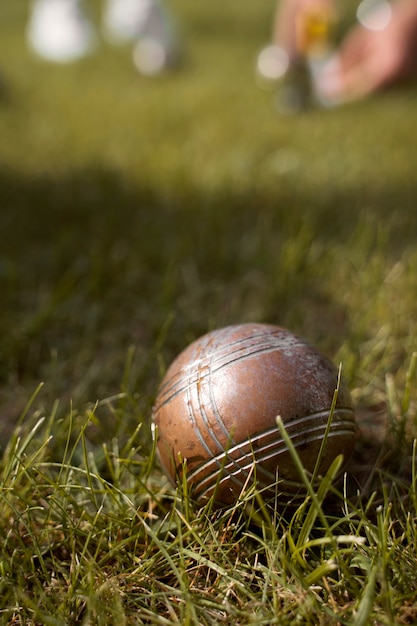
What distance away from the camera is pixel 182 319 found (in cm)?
291

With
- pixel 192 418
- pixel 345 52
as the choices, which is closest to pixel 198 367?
pixel 192 418

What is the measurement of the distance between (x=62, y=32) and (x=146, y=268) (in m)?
5.96

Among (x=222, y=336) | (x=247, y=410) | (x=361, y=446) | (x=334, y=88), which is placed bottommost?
(x=361, y=446)

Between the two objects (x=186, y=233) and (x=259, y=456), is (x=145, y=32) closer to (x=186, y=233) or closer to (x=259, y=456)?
(x=186, y=233)

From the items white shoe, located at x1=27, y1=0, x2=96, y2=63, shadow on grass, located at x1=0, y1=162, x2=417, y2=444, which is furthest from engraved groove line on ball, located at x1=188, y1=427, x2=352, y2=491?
white shoe, located at x1=27, y1=0, x2=96, y2=63

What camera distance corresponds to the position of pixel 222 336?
1980 mm

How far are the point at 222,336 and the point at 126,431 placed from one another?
0.46 meters

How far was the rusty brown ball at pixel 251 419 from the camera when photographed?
173 centimetres

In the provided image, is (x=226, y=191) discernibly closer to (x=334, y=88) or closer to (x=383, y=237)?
Answer: (x=383, y=237)

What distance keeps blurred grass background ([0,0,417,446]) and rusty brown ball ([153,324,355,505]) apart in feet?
1.22

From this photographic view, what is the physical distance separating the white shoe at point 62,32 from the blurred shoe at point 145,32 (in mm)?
380

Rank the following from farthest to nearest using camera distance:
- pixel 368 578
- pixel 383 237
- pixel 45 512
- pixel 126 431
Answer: pixel 383 237, pixel 126 431, pixel 45 512, pixel 368 578

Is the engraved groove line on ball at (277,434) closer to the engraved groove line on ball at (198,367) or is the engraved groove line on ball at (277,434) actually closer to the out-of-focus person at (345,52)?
the engraved groove line on ball at (198,367)

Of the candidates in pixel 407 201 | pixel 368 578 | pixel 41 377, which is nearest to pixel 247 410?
pixel 368 578
